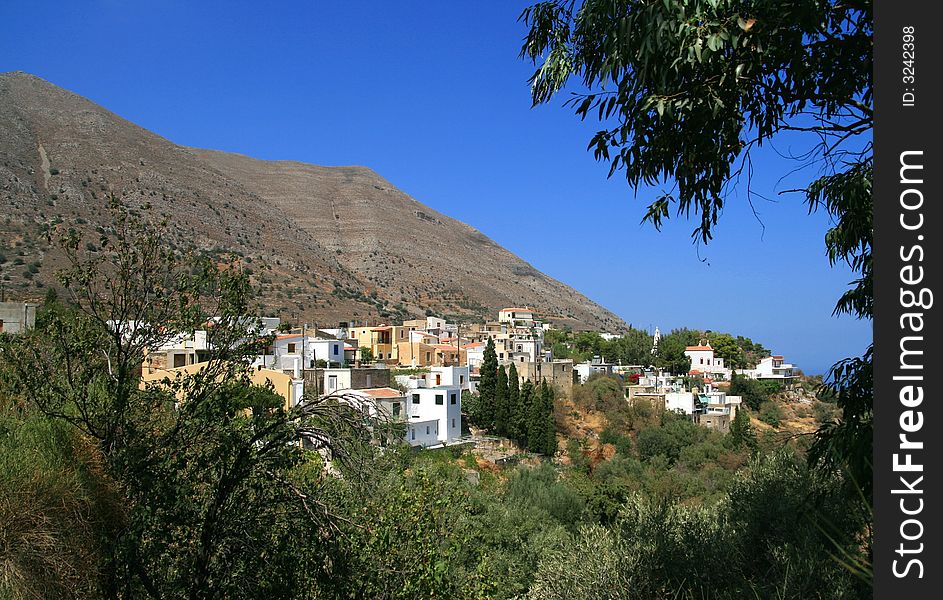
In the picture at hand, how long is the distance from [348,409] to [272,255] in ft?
175

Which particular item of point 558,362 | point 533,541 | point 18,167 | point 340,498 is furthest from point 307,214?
point 340,498

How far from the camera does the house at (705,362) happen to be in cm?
4684

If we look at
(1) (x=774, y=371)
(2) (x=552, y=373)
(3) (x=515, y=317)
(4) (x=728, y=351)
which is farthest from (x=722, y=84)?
(3) (x=515, y=317)

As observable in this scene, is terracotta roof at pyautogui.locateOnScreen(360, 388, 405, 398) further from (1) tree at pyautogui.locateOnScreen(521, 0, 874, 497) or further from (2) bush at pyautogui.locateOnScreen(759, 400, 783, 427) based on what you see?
(1) tree at pyautogui.locateOnScreen(521, 0, 874, 497)

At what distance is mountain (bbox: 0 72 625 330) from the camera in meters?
44.2

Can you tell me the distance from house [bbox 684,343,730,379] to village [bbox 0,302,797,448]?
0.22ft

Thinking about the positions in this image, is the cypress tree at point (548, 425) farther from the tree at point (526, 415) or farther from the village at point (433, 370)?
the village at point (433, 370)

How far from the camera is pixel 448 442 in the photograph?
2700 cm

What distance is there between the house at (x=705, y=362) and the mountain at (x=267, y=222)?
71.7 ft

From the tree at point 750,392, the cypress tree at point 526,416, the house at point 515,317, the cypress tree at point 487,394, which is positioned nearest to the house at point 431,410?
the cypress tree at point 487,394

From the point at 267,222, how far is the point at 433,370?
37.0m

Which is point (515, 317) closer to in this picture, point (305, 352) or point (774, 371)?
point (774, 371)

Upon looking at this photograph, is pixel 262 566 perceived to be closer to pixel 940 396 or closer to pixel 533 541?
pixel 940 396

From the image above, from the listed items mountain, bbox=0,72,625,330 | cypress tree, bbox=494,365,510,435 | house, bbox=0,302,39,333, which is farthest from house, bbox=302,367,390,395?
mountain, bbox=0,72,625,330
